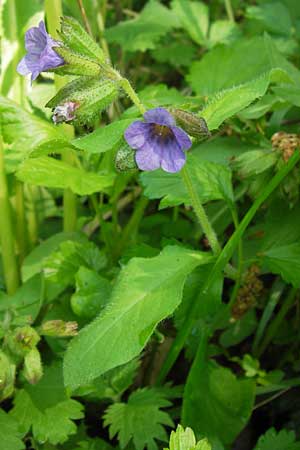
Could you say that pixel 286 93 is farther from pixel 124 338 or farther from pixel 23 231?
pixel 23 231

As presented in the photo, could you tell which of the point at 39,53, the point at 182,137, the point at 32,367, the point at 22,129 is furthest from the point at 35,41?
the point at 32,367

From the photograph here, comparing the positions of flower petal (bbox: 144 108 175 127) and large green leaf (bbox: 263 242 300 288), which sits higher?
flower petal (bbox: 144 108 175 127)

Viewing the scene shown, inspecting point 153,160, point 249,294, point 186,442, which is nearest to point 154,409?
point 186,442

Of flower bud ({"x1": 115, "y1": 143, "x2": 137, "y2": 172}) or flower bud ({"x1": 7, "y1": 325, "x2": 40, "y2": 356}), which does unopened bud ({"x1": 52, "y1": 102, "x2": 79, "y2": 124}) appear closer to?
A: flower bud ({"x1": 115, "y1": 143, "x2": 137, "y2": 172})

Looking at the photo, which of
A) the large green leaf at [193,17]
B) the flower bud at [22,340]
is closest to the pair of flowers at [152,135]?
the flower bud at [22,340]

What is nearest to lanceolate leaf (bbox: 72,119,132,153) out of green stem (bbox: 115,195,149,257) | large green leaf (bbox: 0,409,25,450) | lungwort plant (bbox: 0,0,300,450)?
lungwort plant (bbox: 0,0,300,450)
